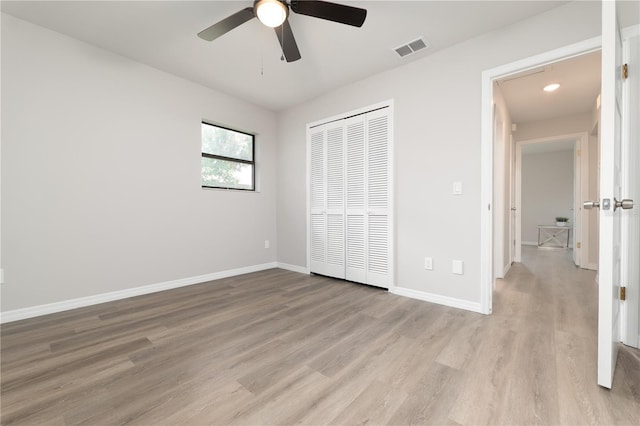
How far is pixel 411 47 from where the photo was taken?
8.59ft

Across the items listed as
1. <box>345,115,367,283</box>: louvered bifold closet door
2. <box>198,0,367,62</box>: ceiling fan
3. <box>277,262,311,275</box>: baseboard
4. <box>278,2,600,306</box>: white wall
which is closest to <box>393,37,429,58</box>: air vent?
<box>278,2,600,306</box>: white wall

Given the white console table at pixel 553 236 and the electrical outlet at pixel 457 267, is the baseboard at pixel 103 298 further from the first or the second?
the white console table at pixel 553 236

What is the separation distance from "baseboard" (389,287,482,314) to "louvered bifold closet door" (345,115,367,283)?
486 millimetres

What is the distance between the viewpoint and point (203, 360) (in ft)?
5.43

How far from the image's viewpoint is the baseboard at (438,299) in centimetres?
246

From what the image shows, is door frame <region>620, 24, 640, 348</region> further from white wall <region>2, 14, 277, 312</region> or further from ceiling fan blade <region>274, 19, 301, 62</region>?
white wall <region>2, 14, 277, 312</region>

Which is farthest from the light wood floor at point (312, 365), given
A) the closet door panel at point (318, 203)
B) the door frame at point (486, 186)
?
the closet door panel at point (318, 203)

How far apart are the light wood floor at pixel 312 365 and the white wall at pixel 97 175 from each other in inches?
18.2

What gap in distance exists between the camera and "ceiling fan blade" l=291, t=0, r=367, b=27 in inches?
68.7

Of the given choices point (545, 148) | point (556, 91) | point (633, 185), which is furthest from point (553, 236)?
point (633, 185)

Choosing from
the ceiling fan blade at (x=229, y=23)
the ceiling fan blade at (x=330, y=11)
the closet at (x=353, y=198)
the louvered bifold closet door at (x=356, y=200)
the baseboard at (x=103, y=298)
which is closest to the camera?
the ceiling fan blade at (x=330, y=11)

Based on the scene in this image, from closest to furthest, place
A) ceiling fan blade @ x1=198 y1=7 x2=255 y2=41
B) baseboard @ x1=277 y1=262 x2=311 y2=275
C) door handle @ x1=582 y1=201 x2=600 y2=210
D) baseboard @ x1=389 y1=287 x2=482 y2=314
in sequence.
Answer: door handle @ x1=582 y1=201 x2=600 y2=210, ceiling fan blade @ x1=198 y1=7 x2=255 y2=41, baseboard @ x1=389 y1=287 x2=482 y2=314, baseboard @ x1=277 y1=262 x2=311 y2=275

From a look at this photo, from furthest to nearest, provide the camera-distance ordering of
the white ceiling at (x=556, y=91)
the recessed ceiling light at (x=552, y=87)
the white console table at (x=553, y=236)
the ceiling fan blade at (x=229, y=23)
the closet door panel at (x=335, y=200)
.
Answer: the white console table at (x=553, y=236), the closet door panel at (x=335, y=200), the recessed ceiling light at (x=552, y=87), the white ceiling at (x=556, y=91), the ceiling fan blade at (x=229, y=23)

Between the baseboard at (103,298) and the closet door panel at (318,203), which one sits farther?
the closet door panel at (318,203)
